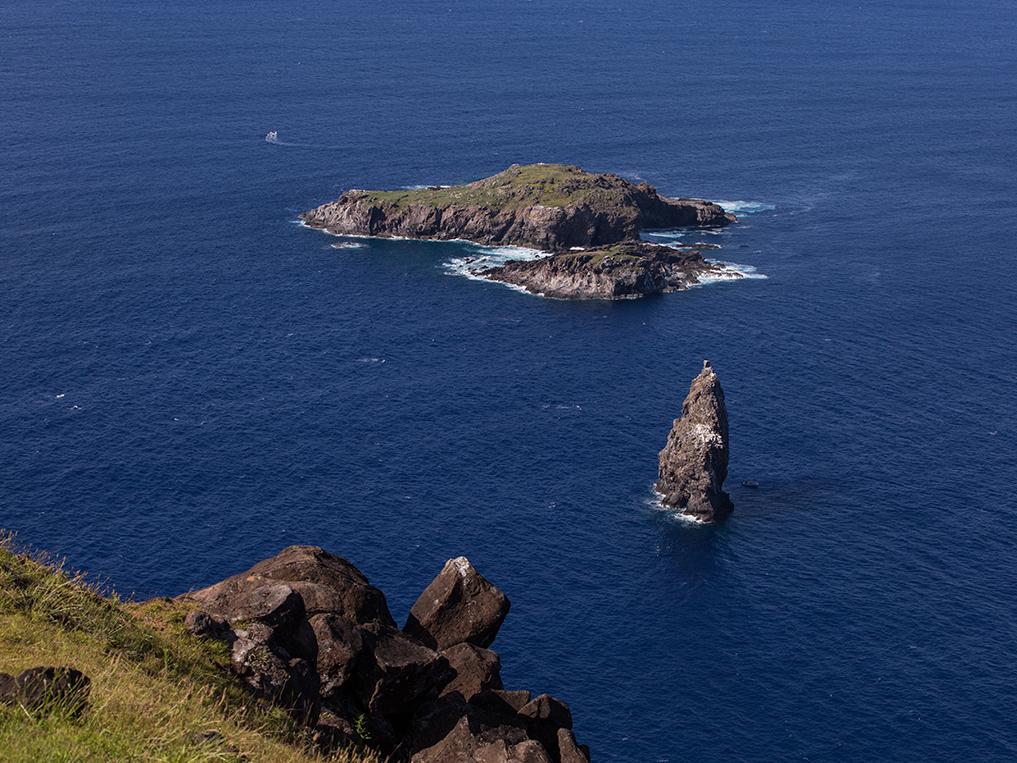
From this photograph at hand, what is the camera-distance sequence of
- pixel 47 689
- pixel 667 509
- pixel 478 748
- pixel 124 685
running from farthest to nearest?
pixel 667 509, pixel 478 748, pixel 124 685, pixel 47 689

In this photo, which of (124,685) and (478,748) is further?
(478,748)

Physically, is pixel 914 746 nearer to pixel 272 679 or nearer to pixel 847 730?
pixel 847 730

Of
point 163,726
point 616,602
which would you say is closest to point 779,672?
point 616,602

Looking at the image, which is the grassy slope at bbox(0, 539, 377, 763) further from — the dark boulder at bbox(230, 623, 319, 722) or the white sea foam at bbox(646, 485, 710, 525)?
the white sea foam at bbox(646, 485, 710, 525)

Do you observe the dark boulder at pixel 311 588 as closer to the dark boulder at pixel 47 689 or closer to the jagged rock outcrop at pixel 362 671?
the jagged rock outcrop at pixel 362 671

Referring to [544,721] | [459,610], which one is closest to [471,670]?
[544,721]

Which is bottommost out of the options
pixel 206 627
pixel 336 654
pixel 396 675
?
pixel 396 675

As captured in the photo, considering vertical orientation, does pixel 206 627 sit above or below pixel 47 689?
below

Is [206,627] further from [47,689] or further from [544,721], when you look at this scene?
[544,721]
